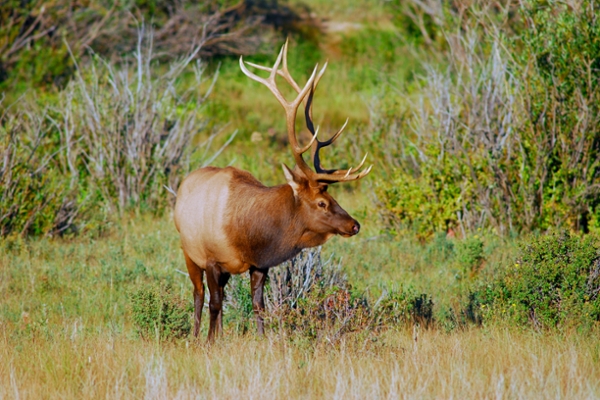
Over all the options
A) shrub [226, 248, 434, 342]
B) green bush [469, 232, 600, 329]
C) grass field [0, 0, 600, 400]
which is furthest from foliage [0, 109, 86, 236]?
green bush [469, 232, 600, 329]

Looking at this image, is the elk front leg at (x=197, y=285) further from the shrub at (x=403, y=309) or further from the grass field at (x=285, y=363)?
the shrub at (x=403, y=309)

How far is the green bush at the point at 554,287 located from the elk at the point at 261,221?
139 centimetres

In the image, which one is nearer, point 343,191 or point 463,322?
point 463,322

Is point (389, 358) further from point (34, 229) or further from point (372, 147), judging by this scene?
point (372, 147)

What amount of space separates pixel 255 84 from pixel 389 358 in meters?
13.2

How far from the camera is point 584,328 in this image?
5.63 meters

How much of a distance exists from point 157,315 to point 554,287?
2816mm

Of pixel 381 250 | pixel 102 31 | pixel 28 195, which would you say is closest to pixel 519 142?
pixel 381 250

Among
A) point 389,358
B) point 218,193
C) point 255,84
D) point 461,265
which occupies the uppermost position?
point 218,193

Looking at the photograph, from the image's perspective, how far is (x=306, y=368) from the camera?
16.1ft

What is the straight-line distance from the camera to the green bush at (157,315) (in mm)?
5867

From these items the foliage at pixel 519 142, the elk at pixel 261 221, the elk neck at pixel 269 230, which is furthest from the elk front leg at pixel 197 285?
the foliage at pixel 519 142

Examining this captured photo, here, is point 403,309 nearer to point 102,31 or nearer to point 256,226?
point 256,226

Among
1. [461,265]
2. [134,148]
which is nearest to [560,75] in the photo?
[461,265]
